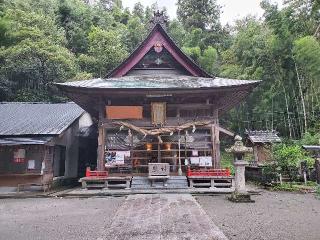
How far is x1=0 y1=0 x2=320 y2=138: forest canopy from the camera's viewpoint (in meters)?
24.4

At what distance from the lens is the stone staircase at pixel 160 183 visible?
1324 cm

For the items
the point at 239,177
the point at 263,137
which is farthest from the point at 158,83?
the point at 263,137

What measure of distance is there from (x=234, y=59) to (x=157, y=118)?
2664 cm

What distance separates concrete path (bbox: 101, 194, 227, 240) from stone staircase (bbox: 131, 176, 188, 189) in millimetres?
3682

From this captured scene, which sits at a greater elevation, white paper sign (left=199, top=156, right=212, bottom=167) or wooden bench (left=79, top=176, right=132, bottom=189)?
white paper sign (left=199, top=156, right=212, bottom=167)

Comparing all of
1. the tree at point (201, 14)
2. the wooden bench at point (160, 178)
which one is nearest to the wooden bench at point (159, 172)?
the wooden bench at point (160, 178)

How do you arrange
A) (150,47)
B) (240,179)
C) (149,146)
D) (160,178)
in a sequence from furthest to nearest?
(150,47), (149,146), (160,178), (240,179)

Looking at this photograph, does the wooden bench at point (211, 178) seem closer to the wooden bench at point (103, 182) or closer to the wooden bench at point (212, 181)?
the wooden bench at point (212, 181)

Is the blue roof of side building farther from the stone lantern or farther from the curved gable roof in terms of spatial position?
the stone lantern

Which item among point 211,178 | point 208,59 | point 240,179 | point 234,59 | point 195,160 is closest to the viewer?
point 240,179

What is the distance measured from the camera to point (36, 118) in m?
17.3

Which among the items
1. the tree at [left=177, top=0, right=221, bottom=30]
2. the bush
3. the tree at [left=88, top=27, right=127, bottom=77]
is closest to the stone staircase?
the bush

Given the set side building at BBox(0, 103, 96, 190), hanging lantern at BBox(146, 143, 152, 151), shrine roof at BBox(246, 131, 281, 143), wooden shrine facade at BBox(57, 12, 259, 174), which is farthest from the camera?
shrine roof at BBox(246, 131, 281, 143)

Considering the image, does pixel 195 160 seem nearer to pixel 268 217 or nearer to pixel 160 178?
pixel 160 178
